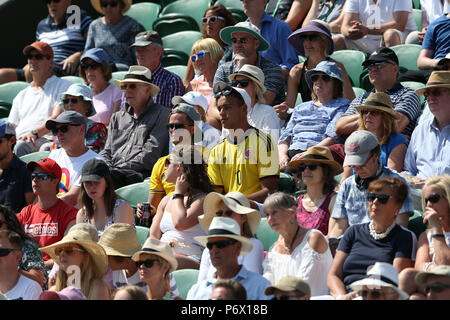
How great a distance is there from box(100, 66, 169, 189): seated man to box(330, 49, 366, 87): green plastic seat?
1577mm

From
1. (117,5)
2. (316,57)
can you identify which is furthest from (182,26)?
(316,57)

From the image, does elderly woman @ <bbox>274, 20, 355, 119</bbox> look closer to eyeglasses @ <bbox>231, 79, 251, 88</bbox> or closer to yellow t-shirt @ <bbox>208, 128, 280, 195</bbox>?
eyeglasses @ <bbox>231, 79, 251, 88</bbox>

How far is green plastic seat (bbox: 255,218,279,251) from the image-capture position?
6.25m

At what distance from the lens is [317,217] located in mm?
6238

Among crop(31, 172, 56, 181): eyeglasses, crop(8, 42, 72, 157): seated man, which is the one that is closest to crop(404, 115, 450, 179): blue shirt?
crop(31, 172, 56, 181): eyeglasses

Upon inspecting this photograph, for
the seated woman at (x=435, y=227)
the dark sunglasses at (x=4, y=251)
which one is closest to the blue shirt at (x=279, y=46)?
the seated woman at (x=435, y=227)

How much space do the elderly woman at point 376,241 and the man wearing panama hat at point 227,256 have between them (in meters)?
0.51

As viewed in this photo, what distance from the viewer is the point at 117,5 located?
9.70 meters

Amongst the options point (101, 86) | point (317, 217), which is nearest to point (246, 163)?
point (317, 217)

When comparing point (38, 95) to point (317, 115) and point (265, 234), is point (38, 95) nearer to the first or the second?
point (317, 115)

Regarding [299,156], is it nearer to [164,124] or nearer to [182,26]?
[164,124]

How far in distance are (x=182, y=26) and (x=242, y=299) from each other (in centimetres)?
588

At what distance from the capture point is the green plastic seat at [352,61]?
8289 millimetres

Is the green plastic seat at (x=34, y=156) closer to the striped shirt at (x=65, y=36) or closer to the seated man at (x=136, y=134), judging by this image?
the seated man at (x=136, y=134)
